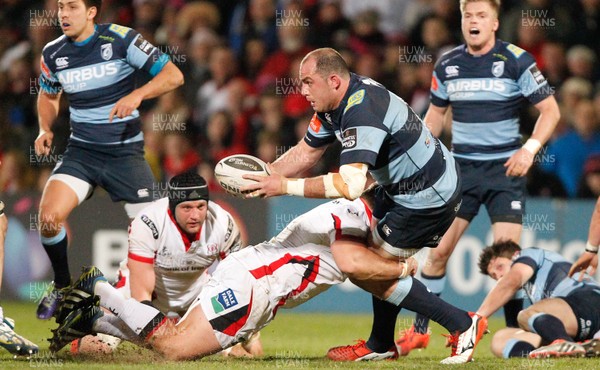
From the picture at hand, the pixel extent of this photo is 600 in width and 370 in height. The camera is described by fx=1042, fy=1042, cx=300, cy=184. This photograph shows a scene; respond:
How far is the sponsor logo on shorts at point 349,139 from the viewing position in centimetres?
605

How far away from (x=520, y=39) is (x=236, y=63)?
11.3 feet

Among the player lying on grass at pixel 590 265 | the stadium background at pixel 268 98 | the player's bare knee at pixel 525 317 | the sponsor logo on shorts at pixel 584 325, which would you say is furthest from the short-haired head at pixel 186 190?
the stadium background at pixel 268 98

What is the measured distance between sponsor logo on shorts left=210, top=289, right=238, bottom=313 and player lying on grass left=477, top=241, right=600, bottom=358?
1.97 m

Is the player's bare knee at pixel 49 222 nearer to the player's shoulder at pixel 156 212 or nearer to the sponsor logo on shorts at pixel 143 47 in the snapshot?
the player's shoulder at pixel 156 212

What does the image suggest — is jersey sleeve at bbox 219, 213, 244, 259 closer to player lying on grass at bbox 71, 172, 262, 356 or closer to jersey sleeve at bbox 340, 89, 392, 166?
player lying on grass at bbox 71, 172, 262, 356

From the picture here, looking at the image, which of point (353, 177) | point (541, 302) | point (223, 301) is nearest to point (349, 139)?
point (353, 177)

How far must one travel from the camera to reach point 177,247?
7254 millimetres

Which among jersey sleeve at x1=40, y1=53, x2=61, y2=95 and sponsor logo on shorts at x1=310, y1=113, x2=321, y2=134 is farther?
jersey sleeve at x1=40, y1=53, x2=61, y2=95

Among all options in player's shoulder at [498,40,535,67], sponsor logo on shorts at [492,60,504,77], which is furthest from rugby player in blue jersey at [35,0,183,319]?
player's shoulder at [498,40,535,67]

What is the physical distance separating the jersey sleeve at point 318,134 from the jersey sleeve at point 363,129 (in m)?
0.70

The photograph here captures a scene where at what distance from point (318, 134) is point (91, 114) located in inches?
86.9

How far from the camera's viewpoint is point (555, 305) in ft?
24.2

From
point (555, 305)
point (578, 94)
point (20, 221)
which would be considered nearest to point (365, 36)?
point (578, 94)

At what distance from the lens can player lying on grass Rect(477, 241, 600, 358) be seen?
23.5 ft
